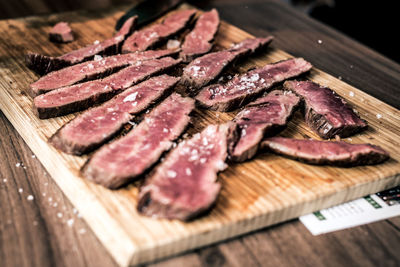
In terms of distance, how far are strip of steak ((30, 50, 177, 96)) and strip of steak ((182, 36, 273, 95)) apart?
0.44 meters

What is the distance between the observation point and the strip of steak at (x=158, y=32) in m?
3.97

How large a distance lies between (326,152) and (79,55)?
233cm

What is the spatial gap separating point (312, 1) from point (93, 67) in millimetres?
6716

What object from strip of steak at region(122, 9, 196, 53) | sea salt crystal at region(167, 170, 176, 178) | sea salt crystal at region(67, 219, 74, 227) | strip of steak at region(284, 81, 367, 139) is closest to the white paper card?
strip of steak at region(284, 81, 367, 139)

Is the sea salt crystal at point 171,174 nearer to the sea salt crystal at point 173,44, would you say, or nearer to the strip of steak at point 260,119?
the strip of steak at point 260,119

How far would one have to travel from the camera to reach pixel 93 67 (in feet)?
11.1

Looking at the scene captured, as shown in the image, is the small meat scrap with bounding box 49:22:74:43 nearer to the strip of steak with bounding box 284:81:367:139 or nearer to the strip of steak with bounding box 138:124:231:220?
the strip of steak with bounding box 138:124:231:220

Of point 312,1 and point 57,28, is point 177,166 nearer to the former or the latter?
point 57,28

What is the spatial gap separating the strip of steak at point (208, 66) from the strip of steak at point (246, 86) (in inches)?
5.8

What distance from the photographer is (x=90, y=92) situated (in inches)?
121

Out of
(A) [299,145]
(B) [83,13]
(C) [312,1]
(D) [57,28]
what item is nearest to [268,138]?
(A) [299,145]

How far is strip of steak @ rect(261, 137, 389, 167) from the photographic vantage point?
263 centimetres

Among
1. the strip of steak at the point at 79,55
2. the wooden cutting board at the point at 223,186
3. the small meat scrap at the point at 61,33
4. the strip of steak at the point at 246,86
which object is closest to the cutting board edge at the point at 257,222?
the wooden cutting board at the point at 223,186

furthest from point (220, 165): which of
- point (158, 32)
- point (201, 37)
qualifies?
point (158, 32)
